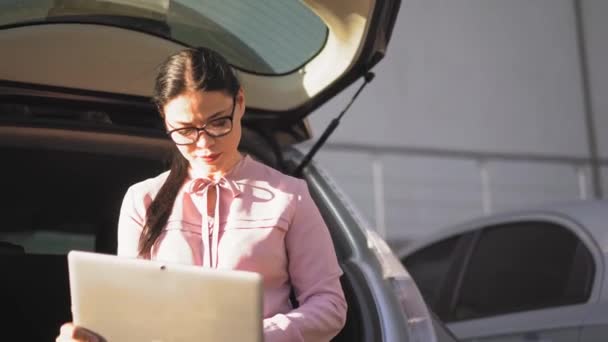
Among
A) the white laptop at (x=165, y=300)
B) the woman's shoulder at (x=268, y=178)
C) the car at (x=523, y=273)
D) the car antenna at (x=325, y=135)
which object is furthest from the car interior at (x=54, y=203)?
the car at (x=523, y=273)

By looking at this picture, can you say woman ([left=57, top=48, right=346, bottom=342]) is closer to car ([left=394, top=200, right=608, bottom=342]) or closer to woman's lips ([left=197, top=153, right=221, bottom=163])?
woman's lips ([left=197, top=153, right=221, bottom=163])

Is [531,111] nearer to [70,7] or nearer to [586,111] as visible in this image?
[586,111]

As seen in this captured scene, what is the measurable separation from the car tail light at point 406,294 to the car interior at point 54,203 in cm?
12

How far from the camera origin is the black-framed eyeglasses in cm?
223

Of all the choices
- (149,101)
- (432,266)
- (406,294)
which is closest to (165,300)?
(406,294)

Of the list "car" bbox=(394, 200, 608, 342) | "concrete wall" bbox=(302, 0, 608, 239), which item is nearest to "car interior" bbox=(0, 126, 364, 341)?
"car" bbox=(394, 200, 608, 342)

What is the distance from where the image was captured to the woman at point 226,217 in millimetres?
2225

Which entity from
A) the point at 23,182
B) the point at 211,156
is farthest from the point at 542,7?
the point at 211,156

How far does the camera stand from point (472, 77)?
1107 centimetres

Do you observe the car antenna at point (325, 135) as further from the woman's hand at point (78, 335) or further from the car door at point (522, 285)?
the car door at point (522, 285)

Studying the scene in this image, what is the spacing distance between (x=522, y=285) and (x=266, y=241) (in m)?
2.91

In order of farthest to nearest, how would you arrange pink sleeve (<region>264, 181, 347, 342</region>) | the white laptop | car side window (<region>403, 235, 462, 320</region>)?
car side window (<region>403, 235, 462, 320</region>)
pink sleeve (<region>264, 181, 347, 342</region>)
the white laptop

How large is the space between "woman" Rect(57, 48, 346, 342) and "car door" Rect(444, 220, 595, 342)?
83.5 inches

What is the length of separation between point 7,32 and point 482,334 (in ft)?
8.37
